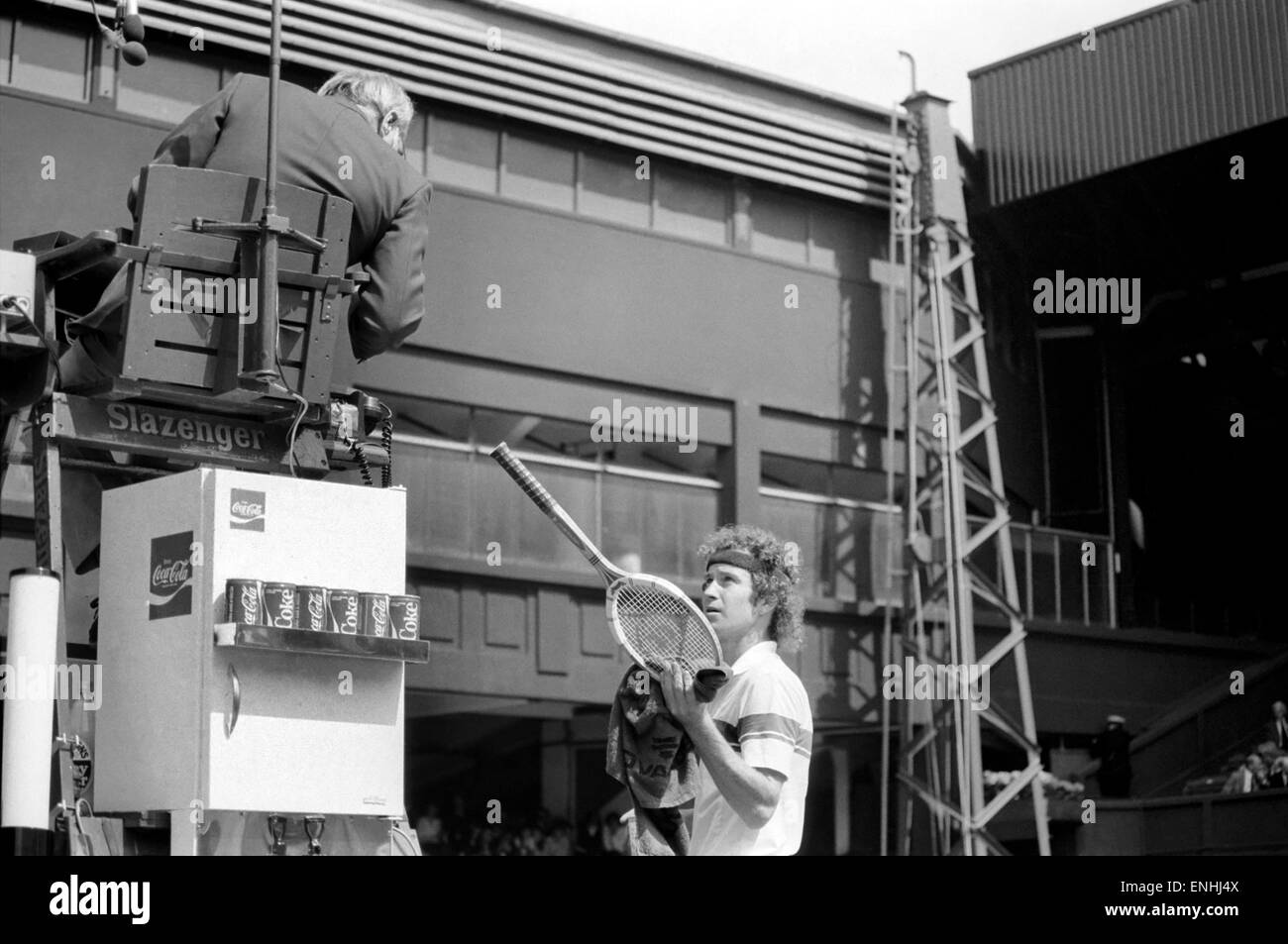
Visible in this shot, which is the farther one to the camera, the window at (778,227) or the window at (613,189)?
the window at (778,227)

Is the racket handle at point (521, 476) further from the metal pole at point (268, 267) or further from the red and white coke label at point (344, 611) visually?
the metal pole at point (268, 267)

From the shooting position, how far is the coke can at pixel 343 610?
4.68m

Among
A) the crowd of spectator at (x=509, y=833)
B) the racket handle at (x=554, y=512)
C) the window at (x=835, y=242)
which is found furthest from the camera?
the window at (x=835, y=242)

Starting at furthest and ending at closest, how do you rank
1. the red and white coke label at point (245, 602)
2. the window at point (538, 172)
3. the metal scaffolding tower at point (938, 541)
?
the metal scaffolding tower at point (938, 541), the window at point (538, 172), the red and white coke label at point (245, 602)

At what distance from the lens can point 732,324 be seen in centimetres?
1919

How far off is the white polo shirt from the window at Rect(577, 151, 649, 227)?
14.5 metres

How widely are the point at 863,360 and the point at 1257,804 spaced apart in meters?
6.31

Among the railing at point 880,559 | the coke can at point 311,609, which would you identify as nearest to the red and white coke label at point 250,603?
the coke can at point 311,609

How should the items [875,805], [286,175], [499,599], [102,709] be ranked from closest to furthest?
[102,709] → [286,175] → [499,599] → [875,805]

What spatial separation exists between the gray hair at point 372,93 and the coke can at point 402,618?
1.67 meters

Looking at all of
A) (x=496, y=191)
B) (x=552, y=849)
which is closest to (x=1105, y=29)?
(x=496, y=191)

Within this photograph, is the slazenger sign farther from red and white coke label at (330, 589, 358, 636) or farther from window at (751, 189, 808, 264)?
window at (751, 189, 808, 264)

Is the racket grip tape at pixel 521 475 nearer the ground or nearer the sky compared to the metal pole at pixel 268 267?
nearer the ground

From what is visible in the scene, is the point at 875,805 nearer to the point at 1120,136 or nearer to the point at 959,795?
the point at 959,795
